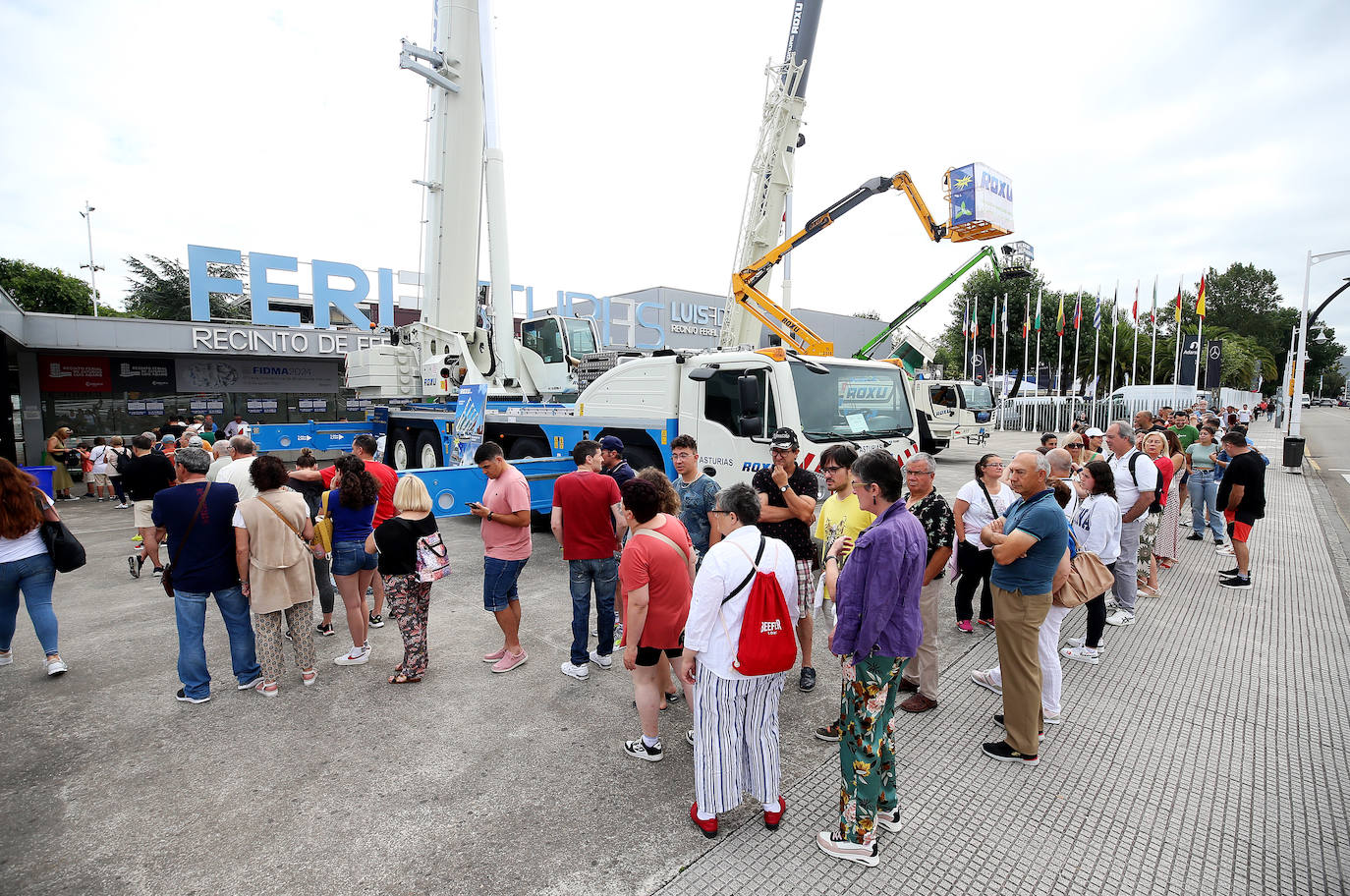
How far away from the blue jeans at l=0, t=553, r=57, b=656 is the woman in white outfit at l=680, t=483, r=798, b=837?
477cm

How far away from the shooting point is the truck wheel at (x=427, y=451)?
11.3m

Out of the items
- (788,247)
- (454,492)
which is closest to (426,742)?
(454,492)

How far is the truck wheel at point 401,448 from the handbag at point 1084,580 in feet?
36.5

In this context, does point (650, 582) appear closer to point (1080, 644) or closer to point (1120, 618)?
point (1080, 644)

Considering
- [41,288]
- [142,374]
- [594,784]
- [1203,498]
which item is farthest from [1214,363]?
[41,288]

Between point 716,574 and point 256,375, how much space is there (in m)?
20.7

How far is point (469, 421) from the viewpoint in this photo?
31.0 ft

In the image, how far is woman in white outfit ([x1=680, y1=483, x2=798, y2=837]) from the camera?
2617 millimetres

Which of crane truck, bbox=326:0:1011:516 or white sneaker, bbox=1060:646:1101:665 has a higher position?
crane truck, bbox=326:0:1011:516

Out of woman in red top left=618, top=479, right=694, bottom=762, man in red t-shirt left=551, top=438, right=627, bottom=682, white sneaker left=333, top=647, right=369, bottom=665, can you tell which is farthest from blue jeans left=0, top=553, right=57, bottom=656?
woman in red top left=618, top=479, right=694, bottom=762

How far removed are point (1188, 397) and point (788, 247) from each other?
2559 centimetres

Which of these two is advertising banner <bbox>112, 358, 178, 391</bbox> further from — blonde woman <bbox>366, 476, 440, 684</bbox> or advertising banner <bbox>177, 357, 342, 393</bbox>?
blonde woman <bbox>366, 476, 440, 684</bbox>

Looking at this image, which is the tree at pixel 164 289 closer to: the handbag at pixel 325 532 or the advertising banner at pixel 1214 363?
the handbag at pixel 325 532

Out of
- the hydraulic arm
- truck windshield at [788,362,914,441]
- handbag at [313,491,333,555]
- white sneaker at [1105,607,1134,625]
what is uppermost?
the hydraulic arm
